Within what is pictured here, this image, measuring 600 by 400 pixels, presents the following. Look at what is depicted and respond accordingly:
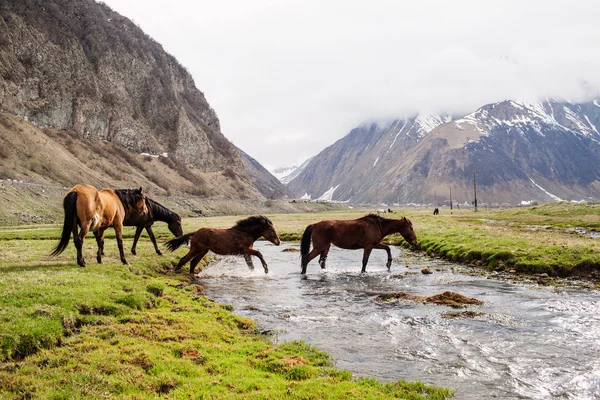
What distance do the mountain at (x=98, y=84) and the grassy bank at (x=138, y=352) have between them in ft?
437

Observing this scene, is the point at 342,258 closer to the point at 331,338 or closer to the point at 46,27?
the point at 331,338

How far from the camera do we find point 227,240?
2291 centimetres

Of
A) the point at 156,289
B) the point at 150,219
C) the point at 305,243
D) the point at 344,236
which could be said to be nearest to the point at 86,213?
the point at 156,289

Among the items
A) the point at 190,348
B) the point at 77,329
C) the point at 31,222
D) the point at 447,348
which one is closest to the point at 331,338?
the point at 447,348

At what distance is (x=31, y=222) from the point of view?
6297cm

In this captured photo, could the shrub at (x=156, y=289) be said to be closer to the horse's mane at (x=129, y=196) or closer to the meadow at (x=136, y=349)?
the meadow at (x=136, y=349)

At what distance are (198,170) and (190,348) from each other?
570 ft

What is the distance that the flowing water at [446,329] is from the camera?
9.10 metres

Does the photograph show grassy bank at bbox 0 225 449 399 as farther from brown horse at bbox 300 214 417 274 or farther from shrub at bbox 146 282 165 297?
brown horse at bbox 300 214 417 274

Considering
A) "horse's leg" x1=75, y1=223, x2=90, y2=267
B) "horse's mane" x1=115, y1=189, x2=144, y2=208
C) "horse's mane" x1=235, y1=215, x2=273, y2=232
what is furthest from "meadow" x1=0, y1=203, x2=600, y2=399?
"horse's mane" x1=235, y1=215, x2=273, y2=232

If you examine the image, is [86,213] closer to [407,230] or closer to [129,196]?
[129,196]

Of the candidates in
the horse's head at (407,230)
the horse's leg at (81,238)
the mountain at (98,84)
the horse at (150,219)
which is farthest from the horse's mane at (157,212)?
the mountain at (98,84)

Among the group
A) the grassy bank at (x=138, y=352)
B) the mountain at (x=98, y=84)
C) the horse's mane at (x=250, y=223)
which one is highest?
the mountain at (x=98, y=84)

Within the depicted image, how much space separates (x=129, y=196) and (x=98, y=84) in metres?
154
